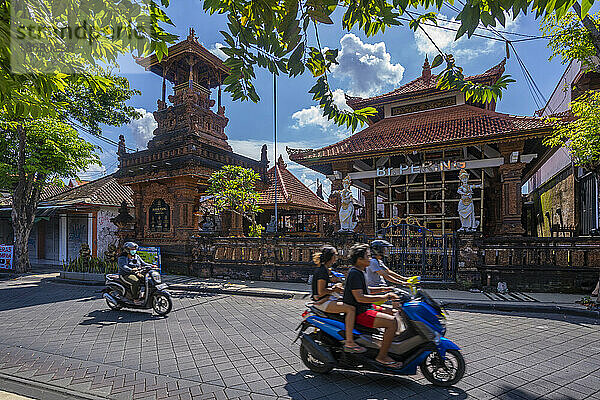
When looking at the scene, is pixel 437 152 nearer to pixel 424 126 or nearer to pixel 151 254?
pixel 424 126

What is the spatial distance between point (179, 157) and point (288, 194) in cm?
643

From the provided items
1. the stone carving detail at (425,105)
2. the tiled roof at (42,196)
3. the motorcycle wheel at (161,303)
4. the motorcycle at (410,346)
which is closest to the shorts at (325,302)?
the motorcycle at (410,346)

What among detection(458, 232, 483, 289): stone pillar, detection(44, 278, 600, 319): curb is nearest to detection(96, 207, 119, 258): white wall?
detection(44, 278, 600, 319): curb

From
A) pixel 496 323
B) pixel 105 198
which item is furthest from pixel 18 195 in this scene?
pixel 496 323

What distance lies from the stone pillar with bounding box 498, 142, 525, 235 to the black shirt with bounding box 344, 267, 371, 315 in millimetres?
10236

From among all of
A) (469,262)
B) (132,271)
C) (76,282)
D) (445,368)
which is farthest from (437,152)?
(76,282)

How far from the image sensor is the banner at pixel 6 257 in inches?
A: 601

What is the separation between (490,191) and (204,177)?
1310 centimetres

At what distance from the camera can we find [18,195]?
1513 cm

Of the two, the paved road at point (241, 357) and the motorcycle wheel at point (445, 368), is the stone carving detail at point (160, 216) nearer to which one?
the paved road at point (241, 357)

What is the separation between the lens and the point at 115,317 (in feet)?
24.4

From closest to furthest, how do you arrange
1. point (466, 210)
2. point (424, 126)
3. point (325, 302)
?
1. point (325, 302)
2. point (466, 210)
3. point (424, 126)

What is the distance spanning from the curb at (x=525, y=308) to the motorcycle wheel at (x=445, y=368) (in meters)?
4.78

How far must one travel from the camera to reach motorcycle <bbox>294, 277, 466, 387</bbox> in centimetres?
380
